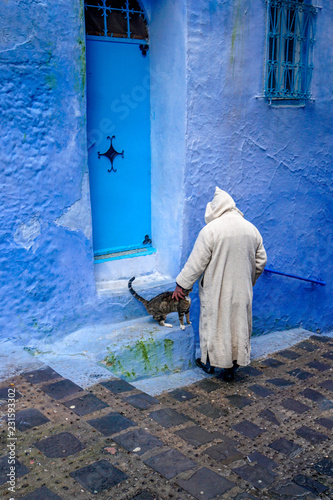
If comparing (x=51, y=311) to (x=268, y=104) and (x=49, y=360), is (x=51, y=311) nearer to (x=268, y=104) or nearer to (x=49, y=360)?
(x=49, y=360)

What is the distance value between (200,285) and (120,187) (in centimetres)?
139

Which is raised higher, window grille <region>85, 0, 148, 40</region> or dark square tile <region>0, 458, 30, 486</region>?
window grille <region>85, 0, 148, 40</region>

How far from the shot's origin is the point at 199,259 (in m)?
4.43

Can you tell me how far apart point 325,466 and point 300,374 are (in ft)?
5.89

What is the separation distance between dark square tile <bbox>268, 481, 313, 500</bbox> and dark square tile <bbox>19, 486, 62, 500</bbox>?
1.14 meters

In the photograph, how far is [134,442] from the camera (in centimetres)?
300

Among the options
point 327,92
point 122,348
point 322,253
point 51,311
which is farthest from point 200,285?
point 327,92

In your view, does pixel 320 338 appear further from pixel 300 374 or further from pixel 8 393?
pixel 8 393

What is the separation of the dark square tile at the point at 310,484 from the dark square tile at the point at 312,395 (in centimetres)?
141

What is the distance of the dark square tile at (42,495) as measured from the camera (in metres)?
2.48

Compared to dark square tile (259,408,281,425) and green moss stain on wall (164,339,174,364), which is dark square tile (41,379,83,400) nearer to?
green moss stain on wall (164,339,174,364)

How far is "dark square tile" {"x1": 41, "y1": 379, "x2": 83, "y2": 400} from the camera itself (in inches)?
142

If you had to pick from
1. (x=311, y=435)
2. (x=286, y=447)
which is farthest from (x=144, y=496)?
(x=311, y=435)

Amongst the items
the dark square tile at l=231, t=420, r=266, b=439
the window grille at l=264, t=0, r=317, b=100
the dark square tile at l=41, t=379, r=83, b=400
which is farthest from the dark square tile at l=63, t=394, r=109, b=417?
the window grille at l=264, t=0, r=317, b=100
